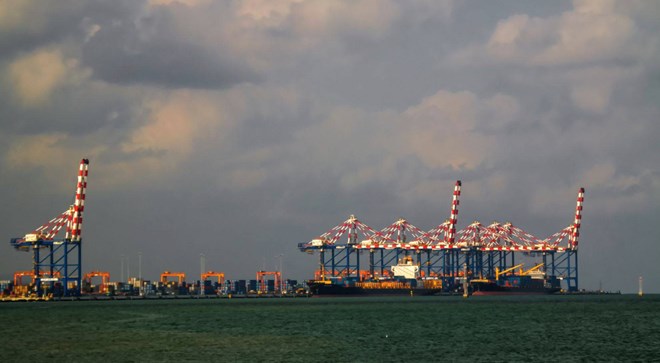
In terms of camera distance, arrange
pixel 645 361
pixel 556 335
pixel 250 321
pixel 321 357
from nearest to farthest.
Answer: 1. pixel 645 361
2. pixel 321 357
3. pixel 556 335
4. pixel 250 321

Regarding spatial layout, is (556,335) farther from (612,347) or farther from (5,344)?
(5,344)

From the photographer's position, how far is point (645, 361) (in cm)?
7300

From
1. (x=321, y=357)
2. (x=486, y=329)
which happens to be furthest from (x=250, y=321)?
(x=321, y=357)

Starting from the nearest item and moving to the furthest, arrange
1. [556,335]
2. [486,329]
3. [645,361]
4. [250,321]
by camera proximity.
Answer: [645,361] < [556,335] < [486,329] < [250,321]

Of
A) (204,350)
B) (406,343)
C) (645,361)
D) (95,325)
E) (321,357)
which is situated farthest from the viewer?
(95,325)

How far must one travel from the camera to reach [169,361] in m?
74.9

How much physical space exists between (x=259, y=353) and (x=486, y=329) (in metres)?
38.9

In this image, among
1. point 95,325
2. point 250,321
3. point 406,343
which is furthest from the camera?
point 250,321

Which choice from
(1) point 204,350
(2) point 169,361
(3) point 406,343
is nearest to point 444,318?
(3) point 406,343

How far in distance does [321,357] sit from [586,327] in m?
48.2

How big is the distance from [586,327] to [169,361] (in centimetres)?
5908

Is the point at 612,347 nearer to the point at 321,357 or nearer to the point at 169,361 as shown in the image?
the point at 321,357

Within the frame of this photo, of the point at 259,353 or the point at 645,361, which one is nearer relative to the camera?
the point at 645,361

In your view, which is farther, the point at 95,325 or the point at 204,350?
the point at 95,325
